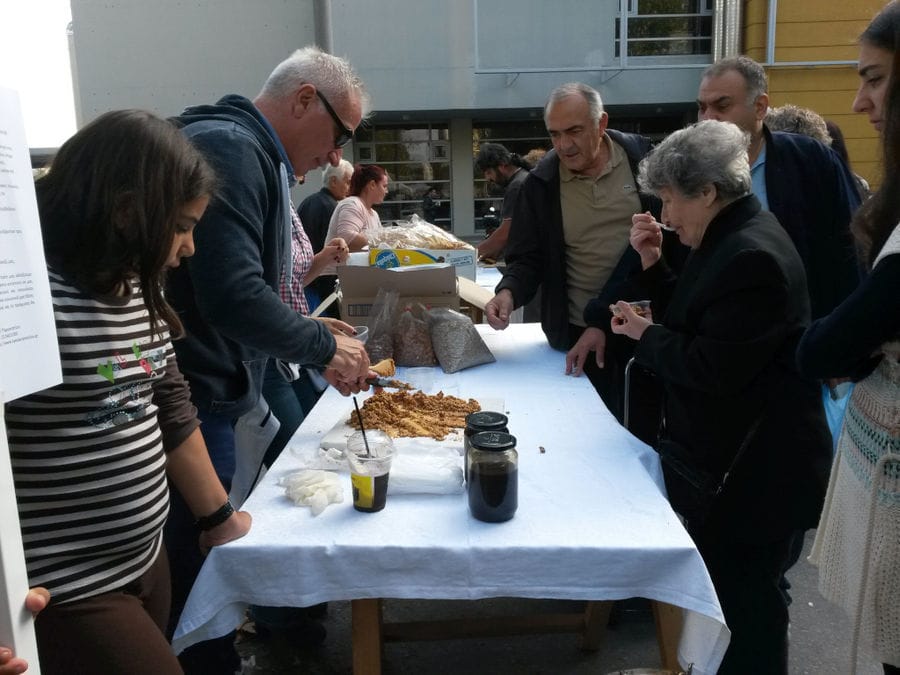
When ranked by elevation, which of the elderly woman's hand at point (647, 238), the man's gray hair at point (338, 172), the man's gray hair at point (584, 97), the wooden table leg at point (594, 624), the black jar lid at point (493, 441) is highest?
the man's gray hair at point (584, 97)

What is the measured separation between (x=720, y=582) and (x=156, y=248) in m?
1.50

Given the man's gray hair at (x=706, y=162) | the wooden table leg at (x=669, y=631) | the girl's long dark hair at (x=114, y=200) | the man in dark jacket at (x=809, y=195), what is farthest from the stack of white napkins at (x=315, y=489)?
the man in dark jacket at (x=809, y=195)

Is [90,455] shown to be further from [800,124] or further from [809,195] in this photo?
[800,124]

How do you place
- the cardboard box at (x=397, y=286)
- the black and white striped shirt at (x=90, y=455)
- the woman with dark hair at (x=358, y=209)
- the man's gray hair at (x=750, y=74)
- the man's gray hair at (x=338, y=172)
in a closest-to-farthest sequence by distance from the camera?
the black and white striped shirt at (x=90, y=455) < the man's gray hair at (x=750, y=74) < the cardboard box at (x=397, y=286) < the woman with dark hair at (x=358, y=209) < the man's gray hair at (x=338, y=172)

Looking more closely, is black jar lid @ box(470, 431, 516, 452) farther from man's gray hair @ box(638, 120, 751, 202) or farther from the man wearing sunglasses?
man's gray hair @ box(638, 120, 751, 202)

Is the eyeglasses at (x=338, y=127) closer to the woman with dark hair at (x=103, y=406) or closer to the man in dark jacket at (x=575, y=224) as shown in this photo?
the woman with dark hair at (x=103, y=406)

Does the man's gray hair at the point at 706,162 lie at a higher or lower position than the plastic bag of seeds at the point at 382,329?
higher

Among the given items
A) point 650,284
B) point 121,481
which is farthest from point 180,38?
point 121,481

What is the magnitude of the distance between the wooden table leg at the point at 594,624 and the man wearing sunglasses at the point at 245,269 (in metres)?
1.05

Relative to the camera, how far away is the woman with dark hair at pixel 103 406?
41.8 inches

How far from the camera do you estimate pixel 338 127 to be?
1.96m

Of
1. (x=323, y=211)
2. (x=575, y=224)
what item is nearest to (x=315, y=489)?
(x=575, y=224)

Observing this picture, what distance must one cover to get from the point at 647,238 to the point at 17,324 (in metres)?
1.90

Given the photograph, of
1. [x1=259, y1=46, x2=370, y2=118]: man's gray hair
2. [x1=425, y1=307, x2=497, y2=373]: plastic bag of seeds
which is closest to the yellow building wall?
[x1=425, y1=307, x2=497, y2=373]: plastic bag of seeds
